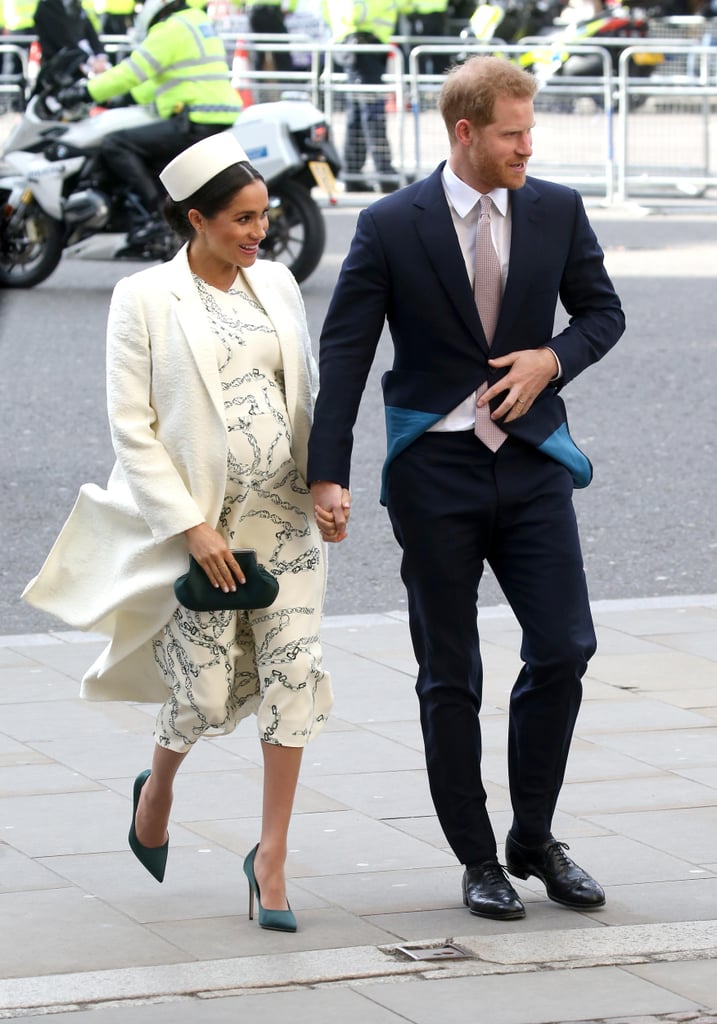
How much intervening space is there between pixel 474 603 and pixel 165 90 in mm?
9694

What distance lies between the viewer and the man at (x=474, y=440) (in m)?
4.28

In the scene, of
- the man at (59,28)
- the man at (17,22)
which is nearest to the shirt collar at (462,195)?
the man at (59,28)

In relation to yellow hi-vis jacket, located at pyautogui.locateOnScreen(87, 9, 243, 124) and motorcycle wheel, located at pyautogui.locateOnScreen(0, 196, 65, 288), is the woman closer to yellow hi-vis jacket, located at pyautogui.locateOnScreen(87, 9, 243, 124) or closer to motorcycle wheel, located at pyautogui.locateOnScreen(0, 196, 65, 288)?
yellow hi-vis jacket, located at pyautogui.locateOnScreen(87, 9, 243, 124)

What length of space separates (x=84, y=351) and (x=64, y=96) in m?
2.83

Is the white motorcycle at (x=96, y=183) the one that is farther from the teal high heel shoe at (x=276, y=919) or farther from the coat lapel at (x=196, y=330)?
the teal high heel shoe at (x=276, y=919)

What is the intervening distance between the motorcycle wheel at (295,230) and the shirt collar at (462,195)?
9.34 meters

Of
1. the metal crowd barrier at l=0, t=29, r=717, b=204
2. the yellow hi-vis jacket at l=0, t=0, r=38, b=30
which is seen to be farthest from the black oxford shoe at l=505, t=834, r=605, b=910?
the yellow hi-vis jacket at l=0, t=0, r=38, b=30

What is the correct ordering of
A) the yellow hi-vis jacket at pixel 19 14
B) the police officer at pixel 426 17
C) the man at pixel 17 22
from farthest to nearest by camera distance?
1. the yellow hi-vis jacket at pixel 19 14
2. the police officer at pixel 426 17
3. the man at pixel 17 22

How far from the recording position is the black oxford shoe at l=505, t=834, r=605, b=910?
432cm

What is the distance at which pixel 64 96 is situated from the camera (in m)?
14.1

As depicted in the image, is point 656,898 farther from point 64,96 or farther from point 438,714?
point 64,96

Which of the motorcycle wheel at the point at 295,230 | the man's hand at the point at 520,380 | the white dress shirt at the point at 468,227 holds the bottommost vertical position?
the motorcycle wheel at the point at 295,230

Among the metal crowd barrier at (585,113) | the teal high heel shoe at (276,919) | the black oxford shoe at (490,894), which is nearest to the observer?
the teal high heel shoe at (276,919)

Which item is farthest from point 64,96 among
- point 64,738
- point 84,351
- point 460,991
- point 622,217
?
point 460,991
